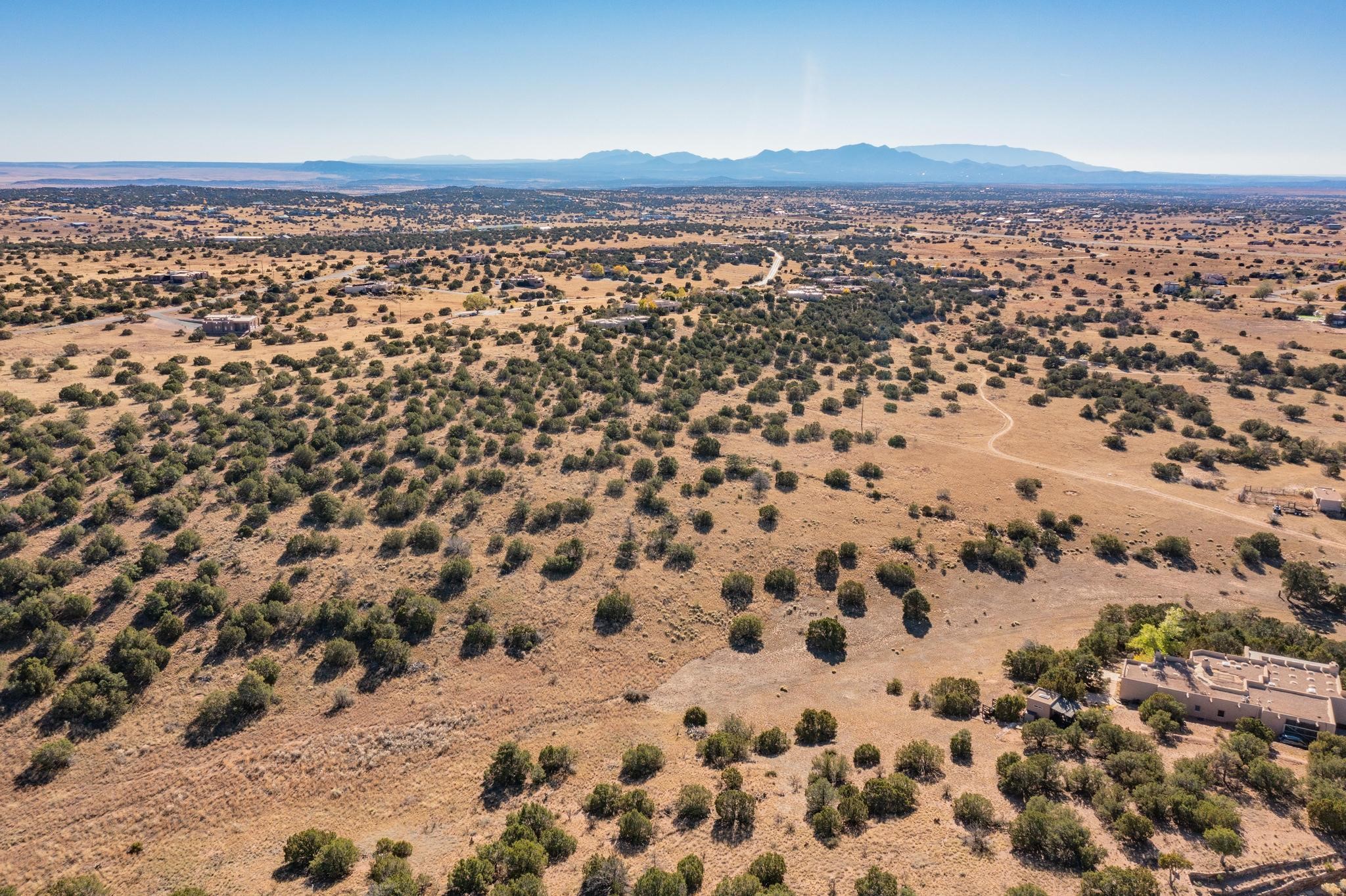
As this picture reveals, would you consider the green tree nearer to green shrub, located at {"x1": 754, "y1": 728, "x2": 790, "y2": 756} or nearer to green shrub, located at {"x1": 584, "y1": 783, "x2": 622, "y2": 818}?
green shrub, located at {"x1": 754, "y1": 728, "x2": 790, "y2": 756}

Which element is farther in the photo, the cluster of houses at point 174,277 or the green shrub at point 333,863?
the cluster of houses at point 174,277

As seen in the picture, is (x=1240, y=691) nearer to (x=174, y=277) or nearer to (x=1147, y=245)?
(x=174, y=277)

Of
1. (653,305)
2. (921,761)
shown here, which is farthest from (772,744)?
(653,305)

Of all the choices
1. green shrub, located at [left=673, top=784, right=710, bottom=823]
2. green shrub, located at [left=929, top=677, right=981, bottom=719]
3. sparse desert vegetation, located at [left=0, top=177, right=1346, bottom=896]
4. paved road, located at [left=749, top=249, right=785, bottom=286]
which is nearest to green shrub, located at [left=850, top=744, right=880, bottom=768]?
sparse desert vegetation, located at [left=0, top=177, right=1346, bottom=896]

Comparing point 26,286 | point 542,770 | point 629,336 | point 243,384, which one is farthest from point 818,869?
point 26,286

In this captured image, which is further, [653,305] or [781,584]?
[653,305]

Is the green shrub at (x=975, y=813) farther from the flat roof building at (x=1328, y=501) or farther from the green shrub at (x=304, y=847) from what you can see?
the flat roof building at (x=1328, y=501)

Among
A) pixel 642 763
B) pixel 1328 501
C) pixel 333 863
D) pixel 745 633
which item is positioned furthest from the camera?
pixel 1328 501

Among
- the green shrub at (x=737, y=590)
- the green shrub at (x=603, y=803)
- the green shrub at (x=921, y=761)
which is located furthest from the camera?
the green shrub at (x=737, y=590)

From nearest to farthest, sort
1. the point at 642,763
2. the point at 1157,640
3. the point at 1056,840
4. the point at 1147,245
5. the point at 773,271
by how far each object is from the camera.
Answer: the point at 1056,840
the point at 642,763
the point at 1157,640
the point at 773,271
the point at 1147,245

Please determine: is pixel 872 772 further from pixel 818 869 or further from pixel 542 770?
pixel 542 770

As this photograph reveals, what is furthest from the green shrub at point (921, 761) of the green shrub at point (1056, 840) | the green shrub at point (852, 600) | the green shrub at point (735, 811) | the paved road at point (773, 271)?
the paved road at point (773, 271)
